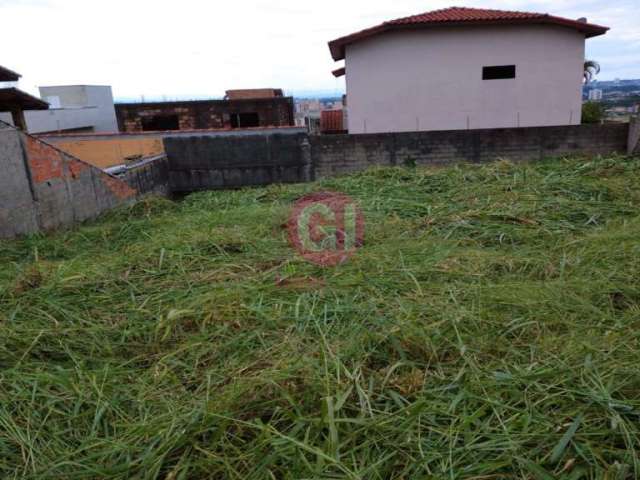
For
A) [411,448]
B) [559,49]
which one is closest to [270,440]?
[411,448]

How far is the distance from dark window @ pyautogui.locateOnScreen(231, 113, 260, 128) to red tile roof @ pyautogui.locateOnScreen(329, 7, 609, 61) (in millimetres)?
4933

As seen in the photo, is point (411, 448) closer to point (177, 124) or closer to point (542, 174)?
point (542, 174)

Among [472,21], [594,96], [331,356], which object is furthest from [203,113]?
[594,96]

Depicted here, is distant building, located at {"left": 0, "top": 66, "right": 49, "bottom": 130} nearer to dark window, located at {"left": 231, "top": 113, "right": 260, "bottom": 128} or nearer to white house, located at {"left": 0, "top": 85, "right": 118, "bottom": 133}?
dark window, located at {"left": 231, "top": 113, "right": 260, "bottom": 128}

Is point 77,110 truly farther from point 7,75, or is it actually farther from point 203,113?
point 7,75

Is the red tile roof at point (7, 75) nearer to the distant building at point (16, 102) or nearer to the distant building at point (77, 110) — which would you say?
the distant building at point (16, 102)

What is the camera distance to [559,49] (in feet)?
36.6

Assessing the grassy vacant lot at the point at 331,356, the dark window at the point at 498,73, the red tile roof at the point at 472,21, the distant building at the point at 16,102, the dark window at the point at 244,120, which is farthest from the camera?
the dark window at the point at 244,120

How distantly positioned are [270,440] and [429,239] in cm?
256

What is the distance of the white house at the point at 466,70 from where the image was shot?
434 inches

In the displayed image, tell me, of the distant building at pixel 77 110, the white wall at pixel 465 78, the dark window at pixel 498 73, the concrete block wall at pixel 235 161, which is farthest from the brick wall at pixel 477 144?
the distant building at pixel 77 110

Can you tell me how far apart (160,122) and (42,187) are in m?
11.7

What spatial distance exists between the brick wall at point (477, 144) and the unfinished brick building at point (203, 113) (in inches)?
298

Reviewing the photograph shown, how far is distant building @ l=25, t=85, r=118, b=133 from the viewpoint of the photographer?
1738 cm
